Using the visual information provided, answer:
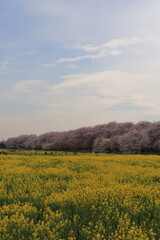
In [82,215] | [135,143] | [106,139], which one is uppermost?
[106,139]

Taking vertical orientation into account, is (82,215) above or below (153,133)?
below

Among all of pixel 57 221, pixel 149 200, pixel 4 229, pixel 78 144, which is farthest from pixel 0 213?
pixel 78 144

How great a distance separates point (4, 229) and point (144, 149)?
53.2 meters

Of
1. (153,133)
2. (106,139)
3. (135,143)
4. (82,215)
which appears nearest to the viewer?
(82,215)

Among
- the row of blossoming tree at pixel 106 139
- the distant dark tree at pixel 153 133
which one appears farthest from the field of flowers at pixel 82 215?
the distant dark tree at pixel 153 133

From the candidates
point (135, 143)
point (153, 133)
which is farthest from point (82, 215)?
point (153, 133)

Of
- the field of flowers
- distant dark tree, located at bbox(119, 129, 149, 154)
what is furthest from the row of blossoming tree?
the field of flowers

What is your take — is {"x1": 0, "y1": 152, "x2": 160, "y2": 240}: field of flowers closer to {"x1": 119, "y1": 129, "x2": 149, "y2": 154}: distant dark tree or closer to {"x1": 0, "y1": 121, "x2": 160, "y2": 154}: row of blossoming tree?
{"x1": 0, "y1": 121, "x2": 160, "y2": 154}: row of blossoming tree

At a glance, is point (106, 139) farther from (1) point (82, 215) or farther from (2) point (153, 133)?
(1) point (82, 215)

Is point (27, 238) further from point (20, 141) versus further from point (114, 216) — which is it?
point (20, 141)

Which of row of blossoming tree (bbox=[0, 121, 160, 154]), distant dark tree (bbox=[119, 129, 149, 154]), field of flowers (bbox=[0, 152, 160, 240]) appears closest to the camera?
field of flowers (bbox=[0, 152, 160, 240])

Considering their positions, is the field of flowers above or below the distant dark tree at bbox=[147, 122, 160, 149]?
below

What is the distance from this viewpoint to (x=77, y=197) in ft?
26.9

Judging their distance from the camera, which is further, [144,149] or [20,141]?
[20,141]
